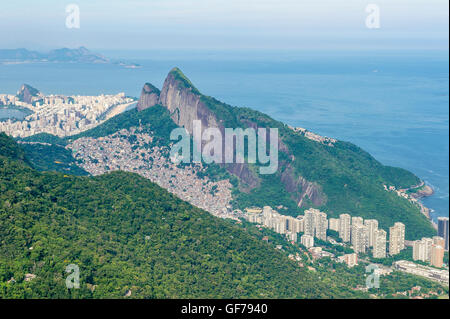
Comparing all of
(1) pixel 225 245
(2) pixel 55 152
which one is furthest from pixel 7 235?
(2) pixel 55 152

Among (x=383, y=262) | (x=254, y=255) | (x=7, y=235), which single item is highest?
(x=7, y=235)

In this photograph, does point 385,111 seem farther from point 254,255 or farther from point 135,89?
point 254,255

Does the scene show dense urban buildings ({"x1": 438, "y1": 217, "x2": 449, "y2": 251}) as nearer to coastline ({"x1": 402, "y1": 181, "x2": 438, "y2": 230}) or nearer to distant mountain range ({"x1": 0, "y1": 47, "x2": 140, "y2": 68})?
coastline ({"x1": 402, "y1": 181, "x2": 438, "y2": 230})

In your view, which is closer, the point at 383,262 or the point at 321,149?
the point at 383,262

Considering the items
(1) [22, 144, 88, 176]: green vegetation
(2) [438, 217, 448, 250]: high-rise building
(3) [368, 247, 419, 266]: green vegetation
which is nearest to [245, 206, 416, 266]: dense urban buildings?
(3) [368, 247, 419, 266]: green vegetation

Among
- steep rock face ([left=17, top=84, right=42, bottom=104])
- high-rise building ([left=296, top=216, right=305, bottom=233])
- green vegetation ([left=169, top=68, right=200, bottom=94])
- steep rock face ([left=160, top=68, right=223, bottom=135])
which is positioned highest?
green vegetation ([left=169, top=68, right=200, bottom=94])
